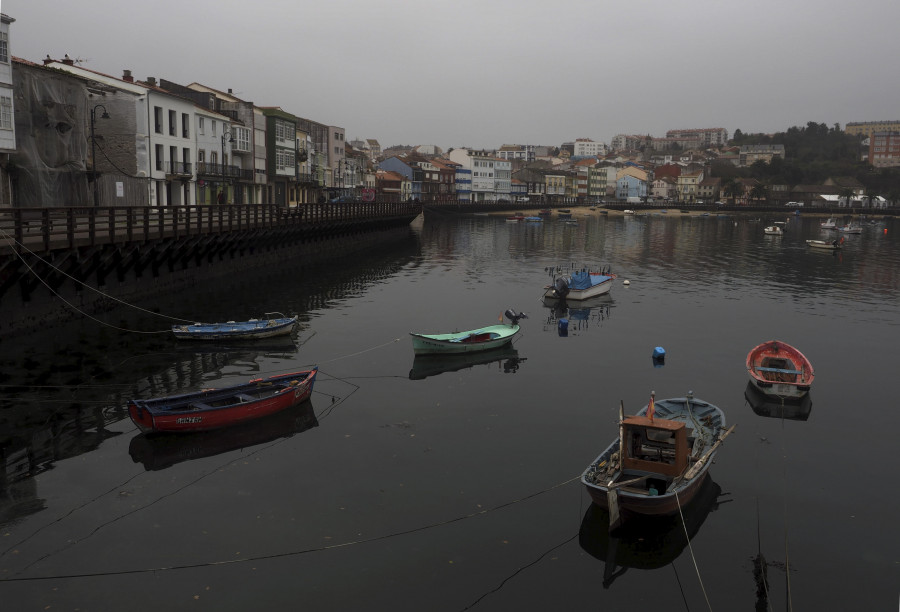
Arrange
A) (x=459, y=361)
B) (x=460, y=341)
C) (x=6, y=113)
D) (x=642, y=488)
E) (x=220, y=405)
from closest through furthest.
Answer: (x=642, y=488) < (x=220, y=405) < (x=459, y=361) < (x=460, y=341) < (x=6, y=113)

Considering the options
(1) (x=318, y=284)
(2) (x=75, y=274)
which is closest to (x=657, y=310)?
(1) (x=318, y=284)

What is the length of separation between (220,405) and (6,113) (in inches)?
1207

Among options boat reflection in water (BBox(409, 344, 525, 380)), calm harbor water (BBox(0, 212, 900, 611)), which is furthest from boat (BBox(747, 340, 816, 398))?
boat reflection in water (BBox(409, 344, 525, 380))

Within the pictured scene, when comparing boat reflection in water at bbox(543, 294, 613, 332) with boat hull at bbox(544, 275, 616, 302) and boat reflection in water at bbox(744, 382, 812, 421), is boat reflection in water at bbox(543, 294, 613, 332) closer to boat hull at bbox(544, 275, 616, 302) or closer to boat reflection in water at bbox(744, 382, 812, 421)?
boat hull at bbox(544, 275, 616, 302)

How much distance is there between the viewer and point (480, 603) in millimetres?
14281

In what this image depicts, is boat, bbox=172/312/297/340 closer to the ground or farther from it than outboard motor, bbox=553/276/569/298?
closer to the ground

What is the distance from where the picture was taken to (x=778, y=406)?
27438 mm

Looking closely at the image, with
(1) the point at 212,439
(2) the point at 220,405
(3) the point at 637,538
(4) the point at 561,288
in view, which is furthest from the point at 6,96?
(3) the point at 637,538

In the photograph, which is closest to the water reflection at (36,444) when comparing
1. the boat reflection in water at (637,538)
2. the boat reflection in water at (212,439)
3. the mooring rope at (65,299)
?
the boat reflection in water at (212,439)

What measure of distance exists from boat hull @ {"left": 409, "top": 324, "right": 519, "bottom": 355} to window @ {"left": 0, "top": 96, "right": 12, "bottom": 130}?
29.5 meters

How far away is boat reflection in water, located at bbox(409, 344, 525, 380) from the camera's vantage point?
1229 inches

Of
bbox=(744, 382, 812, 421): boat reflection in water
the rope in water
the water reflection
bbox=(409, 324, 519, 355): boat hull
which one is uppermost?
bbox=(409, 324, 519, 355): boat hull

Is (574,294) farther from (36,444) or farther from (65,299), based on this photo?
(36,444)

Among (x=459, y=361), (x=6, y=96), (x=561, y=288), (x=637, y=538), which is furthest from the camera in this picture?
A: (x=561, y=288)
